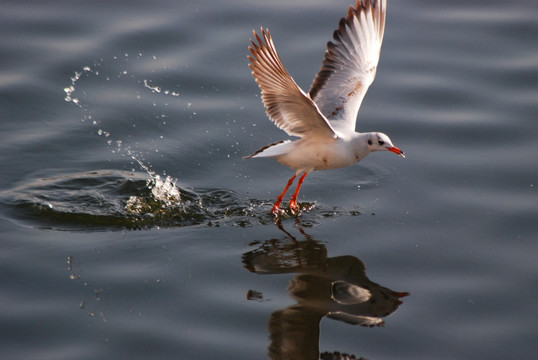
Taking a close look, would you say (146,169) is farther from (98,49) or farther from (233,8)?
(233,8)

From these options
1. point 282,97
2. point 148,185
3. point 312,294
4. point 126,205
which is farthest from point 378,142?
point 126,205

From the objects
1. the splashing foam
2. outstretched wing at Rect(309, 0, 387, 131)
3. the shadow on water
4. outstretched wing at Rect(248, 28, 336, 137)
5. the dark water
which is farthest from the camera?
outstretched wing at Rect(309, 0, 387, 131)

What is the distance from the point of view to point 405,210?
26.7ft

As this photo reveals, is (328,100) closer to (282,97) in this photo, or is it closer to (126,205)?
(282,97)

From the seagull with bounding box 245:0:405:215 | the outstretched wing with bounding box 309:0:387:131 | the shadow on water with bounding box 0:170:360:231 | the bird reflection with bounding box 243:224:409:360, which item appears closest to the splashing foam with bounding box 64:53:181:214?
the shadow on water with bounding box 0:170:360:231

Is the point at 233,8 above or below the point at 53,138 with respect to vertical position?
above

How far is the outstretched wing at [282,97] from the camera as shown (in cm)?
721

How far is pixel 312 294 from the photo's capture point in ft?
22.0

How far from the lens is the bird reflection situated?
6.10 m

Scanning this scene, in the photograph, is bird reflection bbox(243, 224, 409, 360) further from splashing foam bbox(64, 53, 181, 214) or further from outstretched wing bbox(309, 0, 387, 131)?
outstretched wing bbox(309, 0, 387, 131)

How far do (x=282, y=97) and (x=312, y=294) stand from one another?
73.7 inches

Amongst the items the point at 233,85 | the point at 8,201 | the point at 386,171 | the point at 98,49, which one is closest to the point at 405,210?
the point at 386,171

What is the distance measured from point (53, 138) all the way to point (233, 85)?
7.77 ft

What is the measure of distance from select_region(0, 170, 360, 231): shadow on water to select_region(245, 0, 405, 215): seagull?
399 mm
